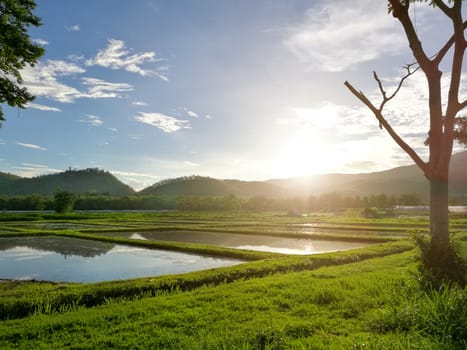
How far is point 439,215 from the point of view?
8250mm

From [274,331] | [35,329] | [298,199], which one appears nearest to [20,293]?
[35,329]

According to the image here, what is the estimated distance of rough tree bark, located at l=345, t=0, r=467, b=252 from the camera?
325 inches

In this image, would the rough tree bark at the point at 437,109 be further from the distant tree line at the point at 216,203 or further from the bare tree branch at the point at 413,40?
the distant tree line at the point at 216,203

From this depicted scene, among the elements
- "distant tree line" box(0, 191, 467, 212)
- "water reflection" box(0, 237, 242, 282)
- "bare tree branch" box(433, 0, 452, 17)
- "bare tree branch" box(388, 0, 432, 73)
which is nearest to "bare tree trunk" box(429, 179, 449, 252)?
"bare tree branch" box(388, 0, 432, 73)

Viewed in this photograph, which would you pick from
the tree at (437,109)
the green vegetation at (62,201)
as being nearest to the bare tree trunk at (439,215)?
the tree at (437,109)

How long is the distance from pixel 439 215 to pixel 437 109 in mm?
2592

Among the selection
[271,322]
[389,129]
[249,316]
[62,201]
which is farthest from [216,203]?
[271,322]

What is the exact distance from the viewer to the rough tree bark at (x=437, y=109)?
8.25m

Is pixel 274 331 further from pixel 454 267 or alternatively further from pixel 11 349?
pixel 454 267

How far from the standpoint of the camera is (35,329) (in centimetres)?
651

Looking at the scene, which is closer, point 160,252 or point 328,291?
point 328,291

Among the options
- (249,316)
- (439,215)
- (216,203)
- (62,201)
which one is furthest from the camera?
(216,203)

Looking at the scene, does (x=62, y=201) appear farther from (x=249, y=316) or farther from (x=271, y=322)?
(x=271, y=322)

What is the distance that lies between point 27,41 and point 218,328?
45.3 ft
